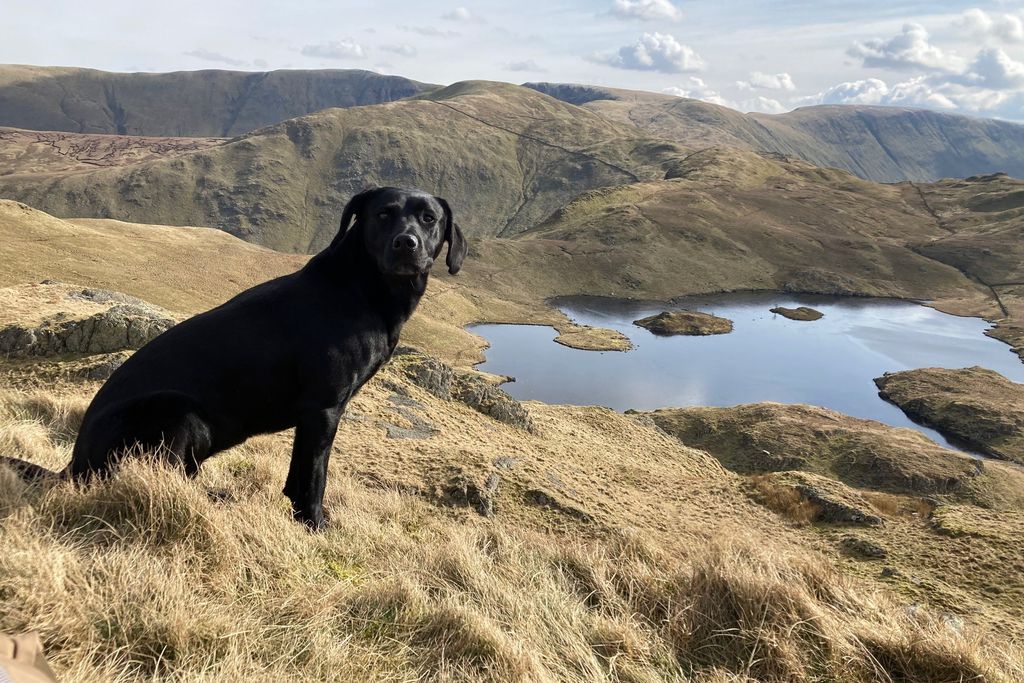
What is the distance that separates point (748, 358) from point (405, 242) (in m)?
75.2

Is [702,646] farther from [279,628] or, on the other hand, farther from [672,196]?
[672,196]

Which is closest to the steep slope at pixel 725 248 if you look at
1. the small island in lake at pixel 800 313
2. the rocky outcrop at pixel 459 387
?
the small island in lake at pixel 800 313

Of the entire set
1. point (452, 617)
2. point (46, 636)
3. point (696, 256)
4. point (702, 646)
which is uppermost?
point (46, 636)

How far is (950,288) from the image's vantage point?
11294 cm

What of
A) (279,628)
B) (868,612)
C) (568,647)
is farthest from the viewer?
(868,612)

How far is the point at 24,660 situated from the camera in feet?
8.38

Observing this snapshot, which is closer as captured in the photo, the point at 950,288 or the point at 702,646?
the point at 702,646

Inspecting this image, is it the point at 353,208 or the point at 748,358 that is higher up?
the point at 353,208

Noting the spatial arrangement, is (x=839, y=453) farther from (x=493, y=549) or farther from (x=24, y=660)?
(x=24, y=660)

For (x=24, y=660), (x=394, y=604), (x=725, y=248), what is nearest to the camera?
(x=24, y=660)

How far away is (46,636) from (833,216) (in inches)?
6488

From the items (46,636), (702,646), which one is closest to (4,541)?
(46,636)

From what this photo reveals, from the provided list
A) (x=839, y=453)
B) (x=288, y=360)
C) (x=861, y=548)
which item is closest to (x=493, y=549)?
(x=288, y=360)

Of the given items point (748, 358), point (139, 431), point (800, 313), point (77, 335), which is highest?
point (139, 431)
